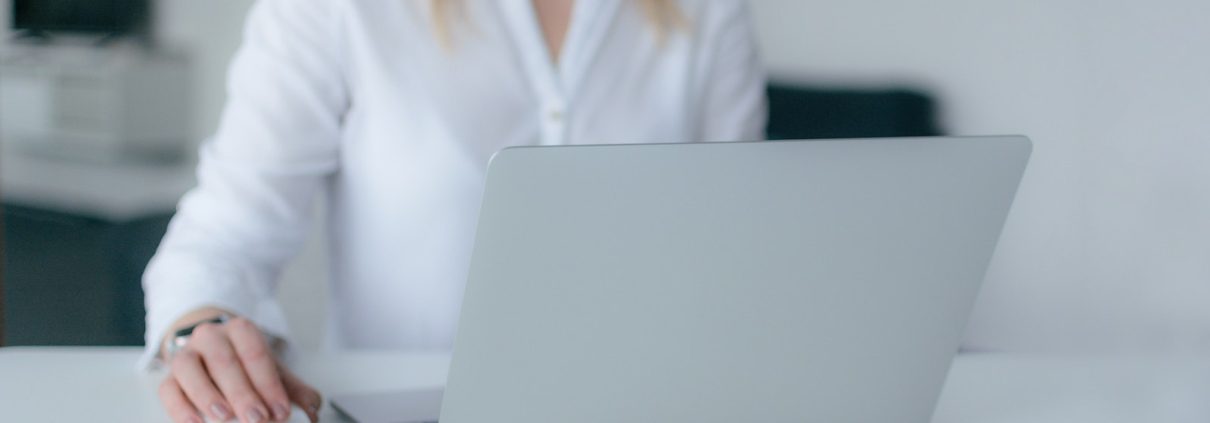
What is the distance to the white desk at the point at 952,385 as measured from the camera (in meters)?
0.90

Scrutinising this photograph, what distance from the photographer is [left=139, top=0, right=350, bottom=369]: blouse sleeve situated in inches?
45.8

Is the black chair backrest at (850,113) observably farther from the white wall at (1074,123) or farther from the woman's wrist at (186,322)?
the woman's wrist at (186,322)

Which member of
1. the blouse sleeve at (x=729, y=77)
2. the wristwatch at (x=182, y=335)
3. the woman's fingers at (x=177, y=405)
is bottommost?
the wristwatch at (x=182, y=335)

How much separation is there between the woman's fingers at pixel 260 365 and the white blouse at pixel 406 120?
0.23 m

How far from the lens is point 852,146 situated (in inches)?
26.9

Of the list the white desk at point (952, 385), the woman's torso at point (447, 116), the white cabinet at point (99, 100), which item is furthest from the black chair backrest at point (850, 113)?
the white cabinet at point (99, 100)

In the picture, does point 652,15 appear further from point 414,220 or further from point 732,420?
point 732,420

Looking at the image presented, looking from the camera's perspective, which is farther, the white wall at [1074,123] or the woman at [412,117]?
the white wall at [1074,123]

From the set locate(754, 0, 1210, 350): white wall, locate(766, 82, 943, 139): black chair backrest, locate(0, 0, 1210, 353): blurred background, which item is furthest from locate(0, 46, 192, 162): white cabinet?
locate(766, 82, 943, 139): black chair backrest

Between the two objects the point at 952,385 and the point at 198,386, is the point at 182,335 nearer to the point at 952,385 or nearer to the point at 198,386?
the point at 198,386

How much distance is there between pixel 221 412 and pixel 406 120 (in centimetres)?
53

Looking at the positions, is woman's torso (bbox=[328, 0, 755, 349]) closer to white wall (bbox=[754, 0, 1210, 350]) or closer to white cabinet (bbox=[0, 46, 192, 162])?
white wall (bbox=[754, 0, 1210, 350])

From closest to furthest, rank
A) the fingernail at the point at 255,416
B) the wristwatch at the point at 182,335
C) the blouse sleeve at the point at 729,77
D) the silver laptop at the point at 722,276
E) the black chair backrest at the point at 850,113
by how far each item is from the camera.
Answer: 1. the silver laptop at the point at 722,276
2. the fingernail at the point at 255,416
3. the wristwatch at the point at 182,335
4. the blouse sleeve at the point at 729,77
5. the black chair backrest at the point at 850,113

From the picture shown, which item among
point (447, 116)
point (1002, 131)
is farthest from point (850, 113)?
point (447, 116)
